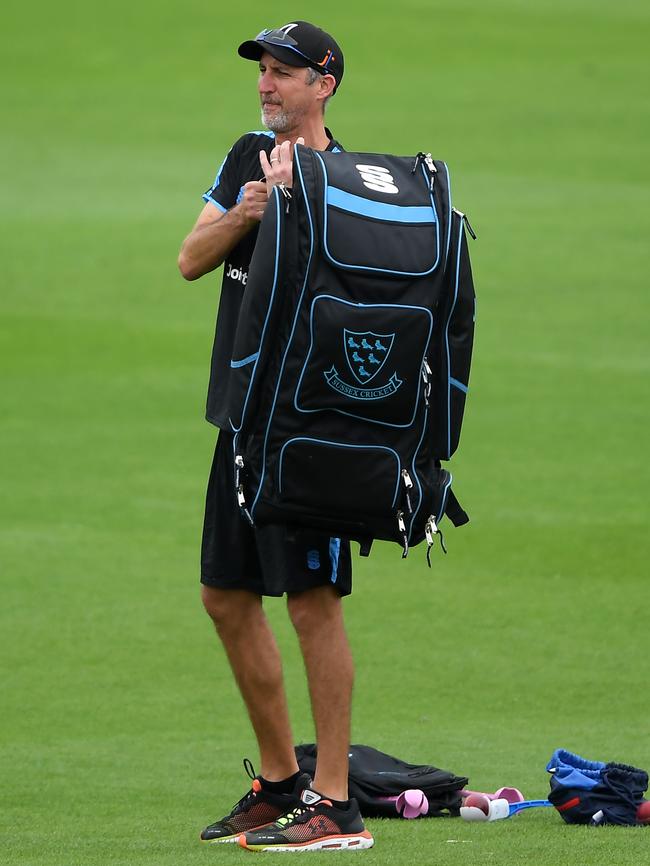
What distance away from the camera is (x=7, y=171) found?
16.9m

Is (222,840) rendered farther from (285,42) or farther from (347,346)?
(285,42)

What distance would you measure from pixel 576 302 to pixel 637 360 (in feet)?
4.51

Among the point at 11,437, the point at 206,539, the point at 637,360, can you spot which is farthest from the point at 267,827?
the point at 637,360

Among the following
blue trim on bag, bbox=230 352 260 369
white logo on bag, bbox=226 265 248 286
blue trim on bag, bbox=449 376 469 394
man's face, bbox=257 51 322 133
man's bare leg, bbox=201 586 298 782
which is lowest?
man's bare leg, bbox=201 586 298 782

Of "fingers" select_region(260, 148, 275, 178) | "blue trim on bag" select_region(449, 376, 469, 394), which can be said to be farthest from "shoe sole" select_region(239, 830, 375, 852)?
"fingers" select_region(260, 148, 275, 178)

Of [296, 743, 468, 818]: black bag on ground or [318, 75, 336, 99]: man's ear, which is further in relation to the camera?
[296, 743, 468, 818]: black bag on ground

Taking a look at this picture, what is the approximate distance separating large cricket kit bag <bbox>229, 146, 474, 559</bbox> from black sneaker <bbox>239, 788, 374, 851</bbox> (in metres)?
0.62

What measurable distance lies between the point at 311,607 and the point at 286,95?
124 centimetres

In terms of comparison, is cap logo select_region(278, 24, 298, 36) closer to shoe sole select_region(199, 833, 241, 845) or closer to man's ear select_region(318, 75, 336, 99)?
man's ear select_region(318, 75, 336, 99)

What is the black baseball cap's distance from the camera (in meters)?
4.22

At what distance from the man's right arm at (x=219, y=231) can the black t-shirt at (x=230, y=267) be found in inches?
1.8

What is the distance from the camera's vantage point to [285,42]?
13.9ft

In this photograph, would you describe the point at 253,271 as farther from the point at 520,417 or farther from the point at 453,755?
the point at 520,417

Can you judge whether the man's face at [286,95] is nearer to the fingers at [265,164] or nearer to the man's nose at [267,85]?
the man's nose at [267,85]
